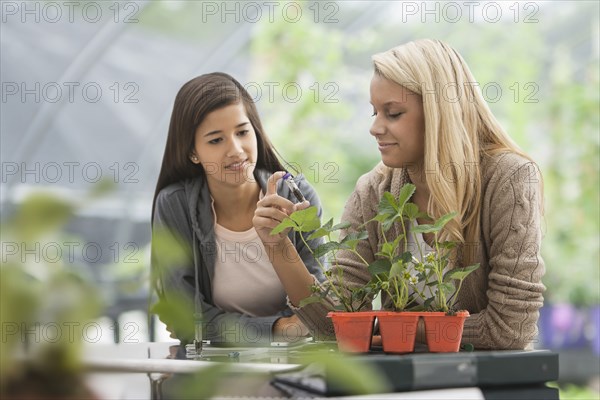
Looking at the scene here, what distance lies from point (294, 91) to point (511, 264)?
615cm

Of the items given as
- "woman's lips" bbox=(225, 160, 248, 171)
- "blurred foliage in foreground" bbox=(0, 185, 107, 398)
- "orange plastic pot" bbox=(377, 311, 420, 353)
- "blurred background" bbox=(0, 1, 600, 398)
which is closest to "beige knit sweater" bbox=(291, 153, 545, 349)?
"orange plastic pot" bbox=(377, 311, 420, 353)

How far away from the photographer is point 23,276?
52 cm

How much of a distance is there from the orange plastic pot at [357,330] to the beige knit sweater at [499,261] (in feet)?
0.98

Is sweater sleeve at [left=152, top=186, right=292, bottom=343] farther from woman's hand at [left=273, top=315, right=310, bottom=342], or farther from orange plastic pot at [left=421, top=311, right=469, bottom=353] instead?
orange plastic pot at [left=421, top=311, right=469, bottom=353]

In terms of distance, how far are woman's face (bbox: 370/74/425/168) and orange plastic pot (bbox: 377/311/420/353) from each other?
1.80 ft

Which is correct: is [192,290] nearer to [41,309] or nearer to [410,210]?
[410,210]

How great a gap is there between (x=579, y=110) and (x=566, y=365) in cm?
251

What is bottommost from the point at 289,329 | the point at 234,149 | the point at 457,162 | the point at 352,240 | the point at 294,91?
the point at 289,329

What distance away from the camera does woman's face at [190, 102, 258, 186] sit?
2510mm

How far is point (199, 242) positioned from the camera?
255cm

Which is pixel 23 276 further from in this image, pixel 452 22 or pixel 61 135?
pixel 452 22

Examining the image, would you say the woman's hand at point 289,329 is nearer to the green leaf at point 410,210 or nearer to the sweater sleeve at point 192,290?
the sweater sleeve at point 192,290

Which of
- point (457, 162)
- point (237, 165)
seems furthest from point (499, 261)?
point (237, 165)

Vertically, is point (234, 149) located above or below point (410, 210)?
above
